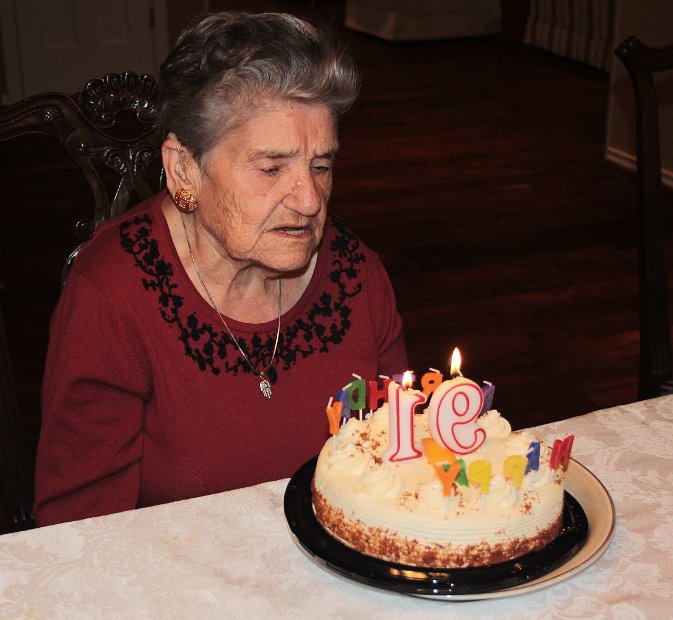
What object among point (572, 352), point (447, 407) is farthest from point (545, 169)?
point (447, 407)

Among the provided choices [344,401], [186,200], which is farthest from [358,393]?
[186,200]

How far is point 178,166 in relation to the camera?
165cm

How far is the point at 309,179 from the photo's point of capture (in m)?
1.57

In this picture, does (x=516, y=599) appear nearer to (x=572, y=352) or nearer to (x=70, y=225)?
(x=572, y=352)

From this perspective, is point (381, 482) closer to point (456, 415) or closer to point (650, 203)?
point (456, 415)

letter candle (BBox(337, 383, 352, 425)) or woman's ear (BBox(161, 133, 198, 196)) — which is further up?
woman's ear (BBox(161, 133, 198, 196))

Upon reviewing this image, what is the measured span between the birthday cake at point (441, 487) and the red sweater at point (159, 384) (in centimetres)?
41

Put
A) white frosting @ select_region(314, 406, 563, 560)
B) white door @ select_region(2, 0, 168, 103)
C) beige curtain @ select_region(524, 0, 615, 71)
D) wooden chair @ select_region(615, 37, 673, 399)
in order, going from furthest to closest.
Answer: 1. beige curtain @ select_region(524, 0, 615, 71)
2. white door @ select_region(2, 0, 168, 103)
3. wooden chair @ select_region(615, 37, 673, 399)
4. white frosting @ select_region(314, 406, 563, 560)

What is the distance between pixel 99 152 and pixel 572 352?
225 centimetres

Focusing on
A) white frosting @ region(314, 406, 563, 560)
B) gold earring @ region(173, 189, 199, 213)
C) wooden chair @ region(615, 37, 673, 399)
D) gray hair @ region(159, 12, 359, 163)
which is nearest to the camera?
white frosting @ region(314, 406, 563, 560)

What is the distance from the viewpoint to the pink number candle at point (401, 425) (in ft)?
4.06

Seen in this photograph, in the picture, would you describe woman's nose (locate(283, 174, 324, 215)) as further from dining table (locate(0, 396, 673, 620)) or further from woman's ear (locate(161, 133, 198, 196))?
dining table (locate(0, 396, 673, 620))

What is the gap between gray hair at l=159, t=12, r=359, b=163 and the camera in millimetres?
1537

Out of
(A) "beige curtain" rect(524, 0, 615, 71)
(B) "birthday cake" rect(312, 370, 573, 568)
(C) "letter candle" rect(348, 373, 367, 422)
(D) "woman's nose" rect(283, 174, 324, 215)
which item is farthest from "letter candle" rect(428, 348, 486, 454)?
(A) "beige curtain" rect(524, 0, 615, 71)
